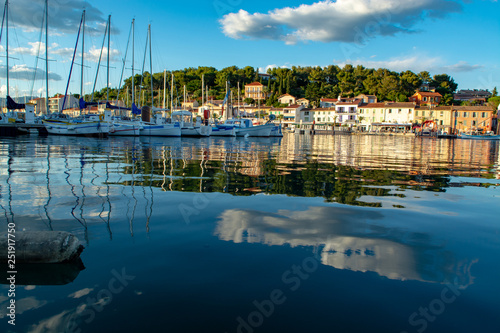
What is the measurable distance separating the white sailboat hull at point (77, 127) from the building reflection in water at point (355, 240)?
1402 inches

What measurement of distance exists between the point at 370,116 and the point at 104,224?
10391 centimetres

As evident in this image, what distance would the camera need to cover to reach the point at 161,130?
141 ft

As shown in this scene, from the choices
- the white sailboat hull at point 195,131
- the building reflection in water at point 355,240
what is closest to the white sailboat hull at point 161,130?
the white sailboat hull at point 195,131

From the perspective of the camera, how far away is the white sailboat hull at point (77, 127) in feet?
126

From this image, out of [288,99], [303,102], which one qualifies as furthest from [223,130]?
[288,99]

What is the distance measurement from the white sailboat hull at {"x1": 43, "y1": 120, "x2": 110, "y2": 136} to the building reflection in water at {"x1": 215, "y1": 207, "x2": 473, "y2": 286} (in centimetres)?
3561

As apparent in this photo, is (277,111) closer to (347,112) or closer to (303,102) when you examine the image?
(303,102)

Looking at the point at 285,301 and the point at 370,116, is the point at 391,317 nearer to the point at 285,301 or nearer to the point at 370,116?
the point at 285,301

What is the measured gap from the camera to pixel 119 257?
4070 millimetres

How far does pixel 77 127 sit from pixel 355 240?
39.3m

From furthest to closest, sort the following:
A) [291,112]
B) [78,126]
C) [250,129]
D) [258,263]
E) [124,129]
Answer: [291,112]
[250,129]
[124,129]
[78,126]
[258,263]

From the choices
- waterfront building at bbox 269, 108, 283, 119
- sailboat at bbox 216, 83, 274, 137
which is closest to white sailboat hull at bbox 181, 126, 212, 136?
sailboat at bbox 216, 83, 274, 137

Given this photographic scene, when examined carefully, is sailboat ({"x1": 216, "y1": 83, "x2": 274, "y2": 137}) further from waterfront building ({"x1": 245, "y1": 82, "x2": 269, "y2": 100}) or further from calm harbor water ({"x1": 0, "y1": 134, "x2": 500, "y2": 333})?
waterfront building ({"x1": 245, "y1": 82, "x2": 269, "y2": 100})

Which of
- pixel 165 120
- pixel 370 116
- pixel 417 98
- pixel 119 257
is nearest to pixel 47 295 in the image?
pixel 119 257
